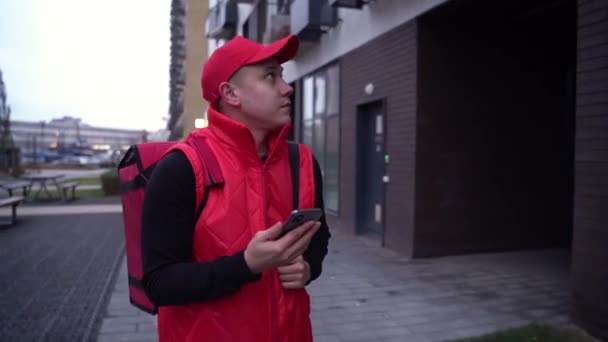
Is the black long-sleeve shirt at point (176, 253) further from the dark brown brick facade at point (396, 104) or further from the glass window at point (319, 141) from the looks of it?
the glass window at point (319, 141)

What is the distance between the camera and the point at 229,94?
1771 mm

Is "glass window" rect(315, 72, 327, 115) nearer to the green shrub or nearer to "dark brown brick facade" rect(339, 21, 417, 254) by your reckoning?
"dark brown brick facade" rect(339, 21, 417, 254)

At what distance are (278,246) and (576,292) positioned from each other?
4044 mm

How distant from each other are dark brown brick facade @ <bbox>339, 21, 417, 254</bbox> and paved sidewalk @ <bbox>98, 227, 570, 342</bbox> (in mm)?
656

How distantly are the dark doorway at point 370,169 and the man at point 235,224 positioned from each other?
7123 millimetres

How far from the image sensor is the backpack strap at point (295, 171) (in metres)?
1.87

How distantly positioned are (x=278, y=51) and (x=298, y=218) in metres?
0.64

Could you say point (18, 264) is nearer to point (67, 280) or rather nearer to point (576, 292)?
point (67, 280)

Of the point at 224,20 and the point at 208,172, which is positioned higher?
the point at 224,20

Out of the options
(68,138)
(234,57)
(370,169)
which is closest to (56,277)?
(370,169)

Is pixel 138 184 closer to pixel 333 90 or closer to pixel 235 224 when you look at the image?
pixel 235 224

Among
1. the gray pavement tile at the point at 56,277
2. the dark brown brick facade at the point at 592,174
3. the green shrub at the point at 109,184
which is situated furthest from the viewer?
the green shrub at the point at 109,184

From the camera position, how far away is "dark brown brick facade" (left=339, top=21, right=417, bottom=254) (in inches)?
295

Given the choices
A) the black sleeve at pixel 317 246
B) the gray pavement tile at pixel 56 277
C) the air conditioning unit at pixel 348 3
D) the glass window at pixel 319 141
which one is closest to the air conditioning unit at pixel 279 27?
the glass window at pixel 319 141
